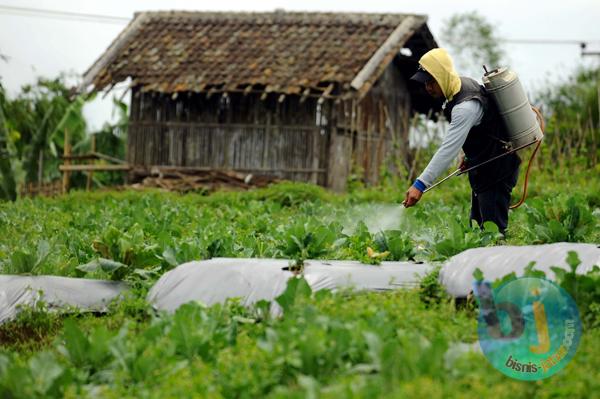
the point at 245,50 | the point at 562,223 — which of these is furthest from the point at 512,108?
the point at 245,50

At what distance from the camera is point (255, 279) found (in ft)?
18.7

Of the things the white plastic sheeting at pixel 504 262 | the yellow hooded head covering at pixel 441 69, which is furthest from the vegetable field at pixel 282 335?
the yellow hooded head covering at pixel 441 69

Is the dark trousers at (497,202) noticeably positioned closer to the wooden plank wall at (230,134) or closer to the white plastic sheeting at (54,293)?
the white plastic sheeting at (54,293)

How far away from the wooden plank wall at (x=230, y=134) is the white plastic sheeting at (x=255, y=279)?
13372mm

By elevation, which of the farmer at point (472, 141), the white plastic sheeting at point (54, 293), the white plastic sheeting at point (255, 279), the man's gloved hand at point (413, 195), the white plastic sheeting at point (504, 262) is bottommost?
the white plastic sheeting at point (54, 293)

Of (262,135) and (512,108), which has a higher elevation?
(262,135)

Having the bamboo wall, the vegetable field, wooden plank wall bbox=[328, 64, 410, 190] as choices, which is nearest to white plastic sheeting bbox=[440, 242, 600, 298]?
the vegetable field

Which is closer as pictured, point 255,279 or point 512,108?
point 255,279

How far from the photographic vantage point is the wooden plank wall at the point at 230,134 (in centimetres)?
1959

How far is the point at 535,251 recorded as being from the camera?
5469 millimetres

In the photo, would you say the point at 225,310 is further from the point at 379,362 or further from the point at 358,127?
the point at 358,127

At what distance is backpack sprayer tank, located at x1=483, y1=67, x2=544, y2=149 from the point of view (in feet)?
22.9

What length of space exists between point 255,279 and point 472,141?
2262 mm

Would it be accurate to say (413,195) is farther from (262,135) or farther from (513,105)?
(262,135)
